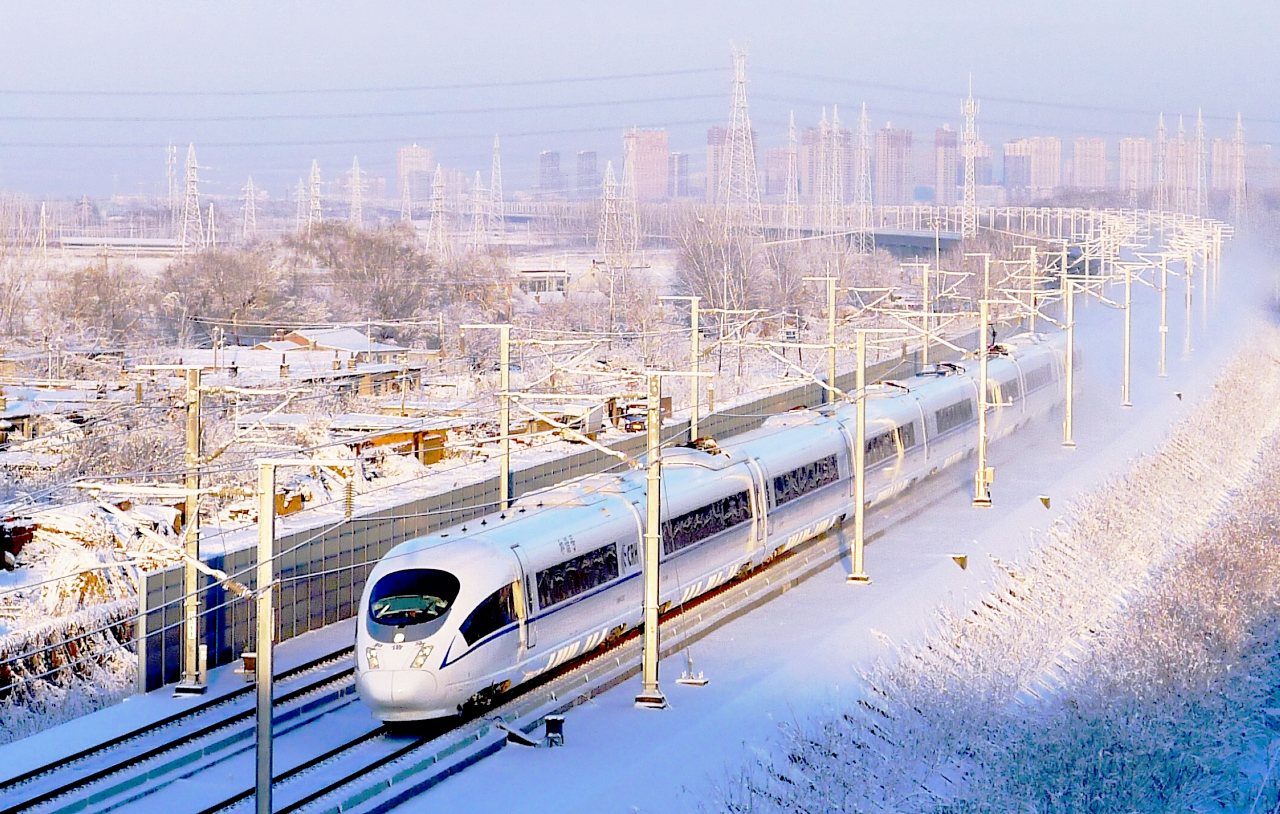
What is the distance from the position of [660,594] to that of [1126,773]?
6051 mm

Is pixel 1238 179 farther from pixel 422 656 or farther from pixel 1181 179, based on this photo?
pixel 422 656

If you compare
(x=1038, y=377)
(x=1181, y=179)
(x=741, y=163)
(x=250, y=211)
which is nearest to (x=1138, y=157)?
(x=1181, y=179)

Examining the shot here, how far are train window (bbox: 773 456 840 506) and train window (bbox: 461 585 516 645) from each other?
287 inches

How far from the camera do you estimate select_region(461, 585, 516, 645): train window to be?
582 inches

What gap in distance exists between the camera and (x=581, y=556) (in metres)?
16.7

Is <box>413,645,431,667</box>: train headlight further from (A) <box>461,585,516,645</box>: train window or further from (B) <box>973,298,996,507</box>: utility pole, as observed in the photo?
(B) <box>973,298,996,507</box>: utility pole

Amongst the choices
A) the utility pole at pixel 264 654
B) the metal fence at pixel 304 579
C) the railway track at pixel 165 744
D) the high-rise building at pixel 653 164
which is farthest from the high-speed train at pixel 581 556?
the high-rise building at pixel 653 164

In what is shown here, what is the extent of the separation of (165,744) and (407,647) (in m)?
2.33

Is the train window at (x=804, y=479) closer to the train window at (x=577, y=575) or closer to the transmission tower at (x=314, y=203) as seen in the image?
the train window at (x=577, y=575)

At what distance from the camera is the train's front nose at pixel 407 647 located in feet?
47.5

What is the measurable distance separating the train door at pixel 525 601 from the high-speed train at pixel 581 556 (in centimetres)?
2

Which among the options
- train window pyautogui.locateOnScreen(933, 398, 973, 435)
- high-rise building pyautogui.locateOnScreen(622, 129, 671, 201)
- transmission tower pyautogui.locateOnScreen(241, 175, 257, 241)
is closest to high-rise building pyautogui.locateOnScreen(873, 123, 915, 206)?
high-rise building pyautogui.locateOnScreen(622, 129, 671, 201)

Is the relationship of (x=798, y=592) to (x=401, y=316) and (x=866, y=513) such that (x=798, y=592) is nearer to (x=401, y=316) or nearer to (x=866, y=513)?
(x=866, y=513)

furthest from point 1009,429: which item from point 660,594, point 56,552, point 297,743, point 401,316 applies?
point 401,316
